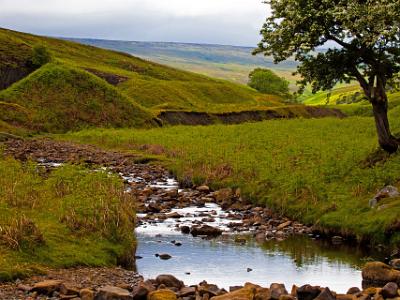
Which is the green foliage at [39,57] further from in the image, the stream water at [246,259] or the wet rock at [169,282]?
the wet rock at [169,282]

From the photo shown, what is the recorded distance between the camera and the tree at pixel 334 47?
115 ft

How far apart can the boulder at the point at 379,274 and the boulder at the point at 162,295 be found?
25.0ft

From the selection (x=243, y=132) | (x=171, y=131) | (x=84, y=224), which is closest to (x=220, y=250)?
(x=84, y=224)

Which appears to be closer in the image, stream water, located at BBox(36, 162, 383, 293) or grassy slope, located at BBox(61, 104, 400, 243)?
stream water, located at BBox(36, 162, 383, 293)

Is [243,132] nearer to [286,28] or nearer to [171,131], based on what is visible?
[171,131]

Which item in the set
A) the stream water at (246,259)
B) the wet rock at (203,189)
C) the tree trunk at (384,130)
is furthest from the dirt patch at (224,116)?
the stream water at (246,259)

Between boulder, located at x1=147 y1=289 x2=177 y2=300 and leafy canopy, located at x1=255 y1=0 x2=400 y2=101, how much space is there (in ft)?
67.9

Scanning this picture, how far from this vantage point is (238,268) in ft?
80.4

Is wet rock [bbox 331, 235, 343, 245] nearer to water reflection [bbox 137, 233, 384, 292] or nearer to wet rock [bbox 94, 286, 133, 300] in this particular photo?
water reflection [bbox 137, 233, 384, 292]

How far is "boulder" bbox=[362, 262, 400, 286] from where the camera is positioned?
70.8 feet

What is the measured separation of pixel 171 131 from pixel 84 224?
203 feet

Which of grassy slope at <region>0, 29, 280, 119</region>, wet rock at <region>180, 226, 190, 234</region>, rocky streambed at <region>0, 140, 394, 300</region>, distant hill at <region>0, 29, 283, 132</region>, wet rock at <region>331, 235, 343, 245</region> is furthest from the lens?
grassy slope at <region>0, 29, 280, 119</region>

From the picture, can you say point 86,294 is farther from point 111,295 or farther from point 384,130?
point 384,130

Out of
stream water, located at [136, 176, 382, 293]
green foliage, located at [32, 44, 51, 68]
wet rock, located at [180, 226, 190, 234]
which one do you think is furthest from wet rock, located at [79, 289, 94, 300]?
green foliage, located at [32, 44, 51, 68]
